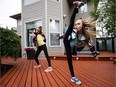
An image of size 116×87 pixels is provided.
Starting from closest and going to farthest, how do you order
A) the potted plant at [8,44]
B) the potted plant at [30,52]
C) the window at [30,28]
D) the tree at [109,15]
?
1. the tree at [109,15]
2. the potted plant at [8,44]
3. the potted plant at [30,52]
4. the window at [30,28]

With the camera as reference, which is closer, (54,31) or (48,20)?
(48,20)

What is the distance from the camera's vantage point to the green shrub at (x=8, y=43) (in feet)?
18.6

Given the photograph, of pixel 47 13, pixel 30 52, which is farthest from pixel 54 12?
pixel 30 52

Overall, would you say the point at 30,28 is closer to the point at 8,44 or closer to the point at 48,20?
the point at 48,20

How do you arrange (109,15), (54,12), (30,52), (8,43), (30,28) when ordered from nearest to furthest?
(109,15), (8,43), (30,52), (54,12), (30,28)

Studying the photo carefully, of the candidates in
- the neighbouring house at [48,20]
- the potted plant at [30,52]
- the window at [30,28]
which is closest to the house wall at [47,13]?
the neighbouring house at [48,20]

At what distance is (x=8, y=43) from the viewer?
5.82m

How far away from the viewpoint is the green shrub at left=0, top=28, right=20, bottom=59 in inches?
223

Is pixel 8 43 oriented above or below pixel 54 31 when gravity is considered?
below

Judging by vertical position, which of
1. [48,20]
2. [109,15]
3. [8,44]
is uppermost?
[48,20]

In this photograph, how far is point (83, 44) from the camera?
7.49ft

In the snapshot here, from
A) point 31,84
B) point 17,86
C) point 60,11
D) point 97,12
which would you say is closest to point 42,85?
point 31,84

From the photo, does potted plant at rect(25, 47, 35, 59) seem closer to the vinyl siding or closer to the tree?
the vinyl siding

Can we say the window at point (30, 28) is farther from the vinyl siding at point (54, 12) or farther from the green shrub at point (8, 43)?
the green shrub at point (8, 43)
